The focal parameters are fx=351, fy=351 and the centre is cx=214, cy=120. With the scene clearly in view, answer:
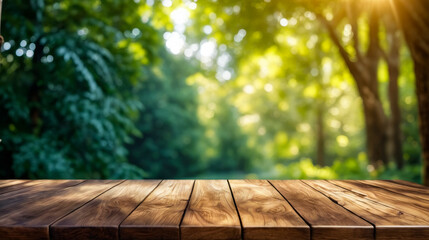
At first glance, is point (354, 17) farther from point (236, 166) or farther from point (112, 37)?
point (236, 166)

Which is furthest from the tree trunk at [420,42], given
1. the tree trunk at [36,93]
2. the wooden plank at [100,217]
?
the tree trunk at [36,93]

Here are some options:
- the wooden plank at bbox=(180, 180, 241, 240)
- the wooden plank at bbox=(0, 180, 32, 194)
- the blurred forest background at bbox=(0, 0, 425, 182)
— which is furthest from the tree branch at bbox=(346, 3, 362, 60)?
the wooden plank at bbox=(0, 180, 32, 194)

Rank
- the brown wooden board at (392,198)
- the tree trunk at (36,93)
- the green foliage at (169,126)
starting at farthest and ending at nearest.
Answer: the green foliage at (169,126) < the tree trunk at (36,93) < the brown wooden board at (392,198)

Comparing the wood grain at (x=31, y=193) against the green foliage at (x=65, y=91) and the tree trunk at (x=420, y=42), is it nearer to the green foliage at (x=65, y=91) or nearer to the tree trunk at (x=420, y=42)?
the green foliage at (x=65, y=91)

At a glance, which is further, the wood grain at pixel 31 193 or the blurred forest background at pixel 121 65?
the blurred forest background at pixel 121 65

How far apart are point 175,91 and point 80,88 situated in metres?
17.2

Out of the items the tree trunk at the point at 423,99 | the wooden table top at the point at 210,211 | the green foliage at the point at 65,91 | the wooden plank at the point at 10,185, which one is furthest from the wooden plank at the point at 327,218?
the green foliage at the point at 65,91

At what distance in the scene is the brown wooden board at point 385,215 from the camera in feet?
4.26

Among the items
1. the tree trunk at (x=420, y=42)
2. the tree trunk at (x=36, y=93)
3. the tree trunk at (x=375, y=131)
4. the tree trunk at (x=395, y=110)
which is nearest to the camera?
the tree trunk at (x=420, y=42)

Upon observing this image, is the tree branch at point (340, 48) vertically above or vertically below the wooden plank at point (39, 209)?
above

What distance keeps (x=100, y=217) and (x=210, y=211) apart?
44 centimetres

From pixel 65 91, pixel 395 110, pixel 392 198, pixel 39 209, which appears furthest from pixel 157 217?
pixel 395 110

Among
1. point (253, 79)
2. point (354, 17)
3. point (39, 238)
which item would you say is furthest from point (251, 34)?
point (39, 238)

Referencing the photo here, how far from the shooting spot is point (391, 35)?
1012 cm
